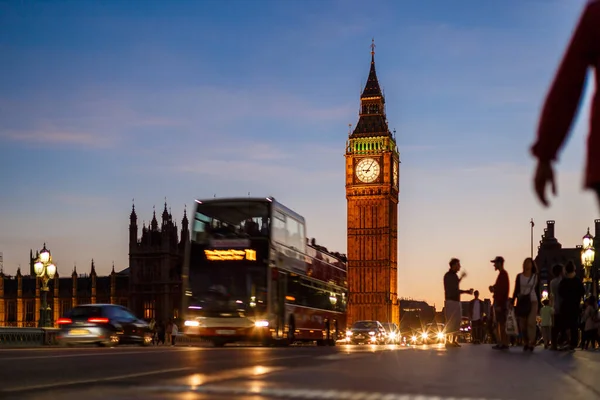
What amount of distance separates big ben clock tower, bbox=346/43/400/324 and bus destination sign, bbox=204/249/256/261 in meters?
94.9

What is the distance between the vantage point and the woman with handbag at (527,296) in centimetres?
1591

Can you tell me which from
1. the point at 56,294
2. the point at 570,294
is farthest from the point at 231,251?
the point at 56,294

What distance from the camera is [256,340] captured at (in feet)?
81.2

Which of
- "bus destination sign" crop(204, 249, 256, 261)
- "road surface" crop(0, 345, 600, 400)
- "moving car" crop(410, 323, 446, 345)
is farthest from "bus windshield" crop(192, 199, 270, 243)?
"moving car" crop(410, 323, 446, 345)

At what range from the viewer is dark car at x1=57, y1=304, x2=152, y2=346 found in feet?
81.0

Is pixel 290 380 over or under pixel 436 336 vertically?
over

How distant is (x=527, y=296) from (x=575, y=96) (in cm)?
1342

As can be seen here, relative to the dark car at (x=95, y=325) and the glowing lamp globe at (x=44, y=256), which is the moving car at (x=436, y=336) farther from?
the glowing lamp globe at (x=44, y=256)

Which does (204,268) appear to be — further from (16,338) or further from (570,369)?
(570,369)

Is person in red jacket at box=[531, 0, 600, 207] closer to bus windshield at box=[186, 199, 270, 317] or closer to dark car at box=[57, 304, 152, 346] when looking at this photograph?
bus windshield at box=[186, 199, 270, 317]

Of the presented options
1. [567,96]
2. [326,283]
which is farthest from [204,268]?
[567,96]

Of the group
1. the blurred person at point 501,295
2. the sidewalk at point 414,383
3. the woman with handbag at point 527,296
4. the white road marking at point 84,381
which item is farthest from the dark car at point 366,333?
the white road marking at point 84,381

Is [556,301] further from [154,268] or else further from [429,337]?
[429,337]

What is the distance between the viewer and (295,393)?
640 cm
